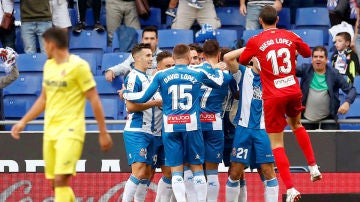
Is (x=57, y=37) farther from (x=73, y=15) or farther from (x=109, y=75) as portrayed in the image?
(x=73, y=15)

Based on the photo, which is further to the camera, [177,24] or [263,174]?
[177,24]

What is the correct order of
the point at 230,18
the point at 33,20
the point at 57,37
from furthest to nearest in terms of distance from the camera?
the point at 230,18 → the point at 33,20 → the point at 57,37

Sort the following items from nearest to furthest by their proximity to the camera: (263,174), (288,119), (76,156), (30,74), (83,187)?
(76,156)
(288,119)
(263,174)
(83,187)
(30,74)

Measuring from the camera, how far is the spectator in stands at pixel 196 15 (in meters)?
18.5

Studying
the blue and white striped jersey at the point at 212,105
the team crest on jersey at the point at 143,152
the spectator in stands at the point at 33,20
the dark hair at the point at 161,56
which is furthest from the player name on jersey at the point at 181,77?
the spectator in stands at the point at 33,20

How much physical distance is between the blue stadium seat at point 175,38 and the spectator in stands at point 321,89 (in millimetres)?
2833

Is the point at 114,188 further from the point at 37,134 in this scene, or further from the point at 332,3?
the point at 332,3

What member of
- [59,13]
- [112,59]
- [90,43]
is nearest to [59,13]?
[59,13]

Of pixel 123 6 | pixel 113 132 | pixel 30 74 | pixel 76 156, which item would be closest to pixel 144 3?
pixel 123 6

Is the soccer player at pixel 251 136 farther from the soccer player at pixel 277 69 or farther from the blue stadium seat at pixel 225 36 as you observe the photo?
the blue stadium seat at pixel 225 36

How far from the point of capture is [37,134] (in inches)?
621

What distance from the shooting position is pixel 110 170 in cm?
1594

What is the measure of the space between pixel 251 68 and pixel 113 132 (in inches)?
91.7

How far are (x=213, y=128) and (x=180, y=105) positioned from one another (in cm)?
77
